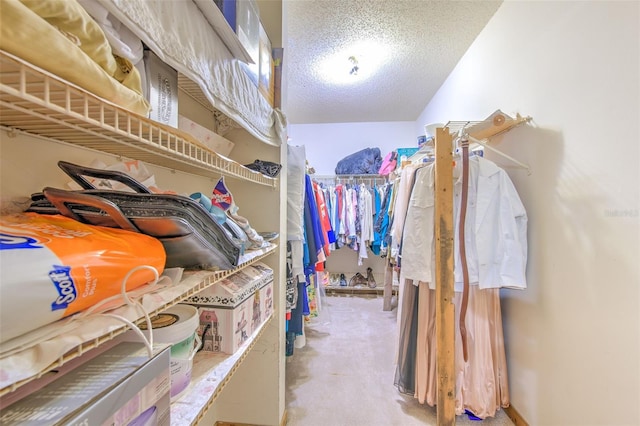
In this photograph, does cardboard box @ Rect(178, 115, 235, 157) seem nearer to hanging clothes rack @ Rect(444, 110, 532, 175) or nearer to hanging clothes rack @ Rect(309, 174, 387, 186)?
hanging clothes rack @ Rect(444, 110, 532, 175)

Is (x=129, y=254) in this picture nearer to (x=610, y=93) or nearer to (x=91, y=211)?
(x=91, y=211)

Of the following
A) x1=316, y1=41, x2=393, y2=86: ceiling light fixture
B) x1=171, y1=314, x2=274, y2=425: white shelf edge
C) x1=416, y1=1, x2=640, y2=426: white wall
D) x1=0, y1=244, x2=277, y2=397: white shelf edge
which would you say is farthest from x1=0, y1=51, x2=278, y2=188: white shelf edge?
x1=316, y1=41, x2=393, y2=86: ceiling light fixture

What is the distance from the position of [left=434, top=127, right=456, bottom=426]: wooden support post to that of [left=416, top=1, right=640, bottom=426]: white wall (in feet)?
1.54

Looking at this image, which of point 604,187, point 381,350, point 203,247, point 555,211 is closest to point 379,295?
point 381,350

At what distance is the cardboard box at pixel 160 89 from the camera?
1.92 ft

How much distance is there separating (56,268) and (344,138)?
12.6 ft

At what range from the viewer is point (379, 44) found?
2033mm

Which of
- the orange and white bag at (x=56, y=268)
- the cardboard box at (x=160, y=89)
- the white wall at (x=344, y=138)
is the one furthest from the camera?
the white wall at (x=344, y=138)

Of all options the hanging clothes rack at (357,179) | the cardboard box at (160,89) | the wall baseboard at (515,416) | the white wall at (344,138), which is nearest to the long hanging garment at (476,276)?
the wall baseboard at (515,416)

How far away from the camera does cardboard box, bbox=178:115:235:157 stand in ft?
2.77

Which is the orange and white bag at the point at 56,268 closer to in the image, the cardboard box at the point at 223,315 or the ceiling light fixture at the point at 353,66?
the cardboard box at the point at 223,315

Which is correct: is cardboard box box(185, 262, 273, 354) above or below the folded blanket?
below

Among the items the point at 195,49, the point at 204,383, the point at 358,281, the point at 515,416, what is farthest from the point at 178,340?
the point at 358,281

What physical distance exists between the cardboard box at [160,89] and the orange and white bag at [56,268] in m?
0.31
